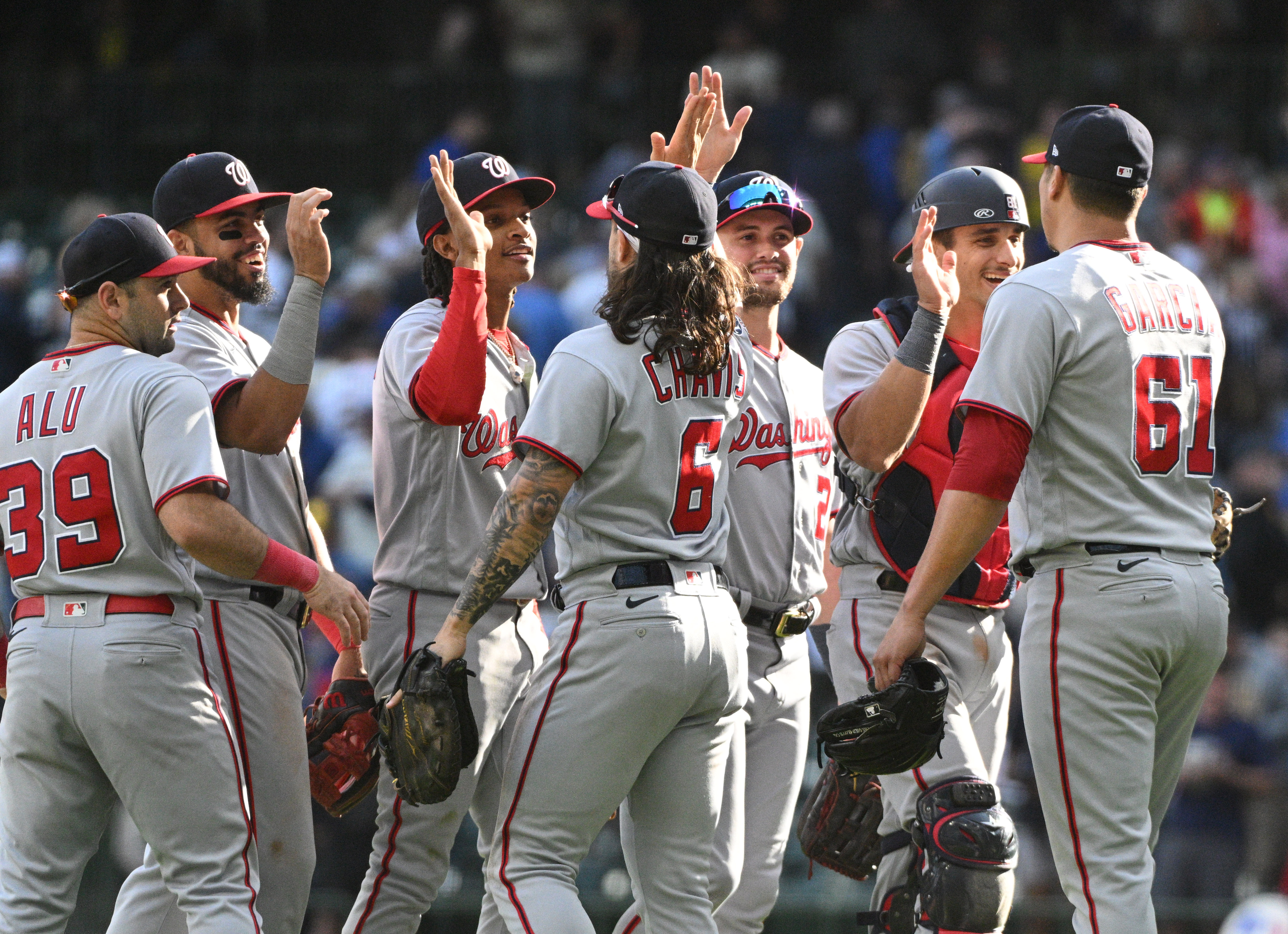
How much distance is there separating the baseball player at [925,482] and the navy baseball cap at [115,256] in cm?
195

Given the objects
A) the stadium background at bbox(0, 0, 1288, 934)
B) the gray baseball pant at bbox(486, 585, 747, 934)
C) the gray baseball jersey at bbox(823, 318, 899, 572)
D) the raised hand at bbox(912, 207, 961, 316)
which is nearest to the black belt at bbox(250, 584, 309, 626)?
the gray baseball pant at bbox(486, 585, 747, 934)

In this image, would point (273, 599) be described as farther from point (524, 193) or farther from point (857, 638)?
point (857, 638)

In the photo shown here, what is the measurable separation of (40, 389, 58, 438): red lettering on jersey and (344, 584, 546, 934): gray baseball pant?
3.66 ft

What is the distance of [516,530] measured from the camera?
405 centimetres

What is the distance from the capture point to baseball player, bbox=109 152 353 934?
4.41m

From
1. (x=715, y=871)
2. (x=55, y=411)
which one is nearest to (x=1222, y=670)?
(x=715, y=871)

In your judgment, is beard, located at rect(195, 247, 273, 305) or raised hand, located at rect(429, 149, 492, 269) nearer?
raised hand, located at rect(429, 149, 492, 269)

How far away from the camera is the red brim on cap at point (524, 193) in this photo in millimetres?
4918

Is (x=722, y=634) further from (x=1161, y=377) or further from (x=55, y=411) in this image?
(x=55, y=411)

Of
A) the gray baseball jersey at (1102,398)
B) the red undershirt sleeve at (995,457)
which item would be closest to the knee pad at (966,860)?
the gray baseball jersey at (1102,398)

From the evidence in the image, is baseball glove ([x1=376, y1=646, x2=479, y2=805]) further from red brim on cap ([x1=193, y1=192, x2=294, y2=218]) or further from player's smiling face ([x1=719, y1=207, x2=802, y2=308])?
player's smiling face ([x1=719, y1=207, x2=802, y2=308])

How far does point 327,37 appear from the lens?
645 inches

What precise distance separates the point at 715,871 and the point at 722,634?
→ 2.60ft

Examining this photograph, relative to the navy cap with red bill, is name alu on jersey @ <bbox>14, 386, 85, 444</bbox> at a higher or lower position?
lower
